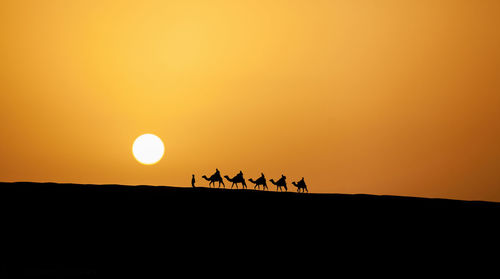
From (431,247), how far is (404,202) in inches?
213

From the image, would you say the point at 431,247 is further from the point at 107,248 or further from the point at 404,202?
the point at 107,248

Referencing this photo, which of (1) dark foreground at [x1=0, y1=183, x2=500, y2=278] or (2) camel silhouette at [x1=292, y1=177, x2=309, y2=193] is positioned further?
(2) camel silhouette at [x1=292, y1=177, x2=309, y2=193]

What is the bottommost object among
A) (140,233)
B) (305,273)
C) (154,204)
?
(305,273)

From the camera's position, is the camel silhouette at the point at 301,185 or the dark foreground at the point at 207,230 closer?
the dark foreground at the point at 207,230

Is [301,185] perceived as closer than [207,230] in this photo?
No

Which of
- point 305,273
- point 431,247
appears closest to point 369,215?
point 431,247

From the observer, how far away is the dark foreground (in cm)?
2055

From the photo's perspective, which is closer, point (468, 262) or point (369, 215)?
point (468, 262)

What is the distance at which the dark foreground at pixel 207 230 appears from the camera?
20.5m

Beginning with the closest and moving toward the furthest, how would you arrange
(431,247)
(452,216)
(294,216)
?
(431,247) → (294,216) → (452,216)

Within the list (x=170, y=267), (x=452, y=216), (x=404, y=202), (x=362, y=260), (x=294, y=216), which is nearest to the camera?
(x=170, y=267)

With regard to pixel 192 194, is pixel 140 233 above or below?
below

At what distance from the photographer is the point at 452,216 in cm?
2697

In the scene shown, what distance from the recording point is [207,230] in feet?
74.5
